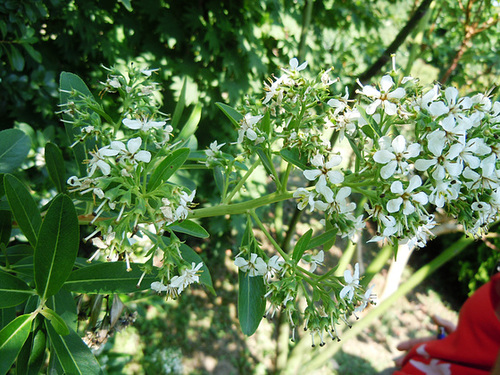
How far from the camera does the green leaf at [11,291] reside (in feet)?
3.27

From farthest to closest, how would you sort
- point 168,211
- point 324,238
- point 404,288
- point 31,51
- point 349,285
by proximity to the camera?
point 404,288 < point 31,51 < point 324,238 < point 349,285 < point 168,211

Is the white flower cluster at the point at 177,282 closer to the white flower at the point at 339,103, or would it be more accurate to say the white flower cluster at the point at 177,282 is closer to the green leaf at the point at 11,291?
the green leaf at the point at 11,291

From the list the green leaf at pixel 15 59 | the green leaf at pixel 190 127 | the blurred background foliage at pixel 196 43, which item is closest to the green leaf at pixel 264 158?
the green leaf at pixel 190 127

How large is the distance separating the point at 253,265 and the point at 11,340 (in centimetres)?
64

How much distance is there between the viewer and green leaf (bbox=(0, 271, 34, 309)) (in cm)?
100

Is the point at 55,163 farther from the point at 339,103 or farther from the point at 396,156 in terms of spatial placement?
the point at 396,156

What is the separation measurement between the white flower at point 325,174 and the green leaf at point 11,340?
808mm

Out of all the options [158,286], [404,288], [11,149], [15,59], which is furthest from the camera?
[404,288]

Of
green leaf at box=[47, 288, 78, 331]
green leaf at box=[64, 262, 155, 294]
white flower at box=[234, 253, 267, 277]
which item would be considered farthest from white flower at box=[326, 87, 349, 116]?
green leaf at box=[47, 288, 78, 331]

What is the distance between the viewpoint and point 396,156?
3.05 ft

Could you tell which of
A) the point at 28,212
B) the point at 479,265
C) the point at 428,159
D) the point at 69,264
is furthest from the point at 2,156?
the point at 479,265

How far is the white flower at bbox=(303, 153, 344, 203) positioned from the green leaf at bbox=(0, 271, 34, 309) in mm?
799

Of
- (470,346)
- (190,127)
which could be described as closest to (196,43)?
(190,127)

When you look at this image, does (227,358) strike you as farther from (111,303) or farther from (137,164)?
(137,164)
